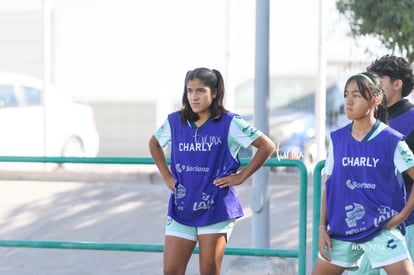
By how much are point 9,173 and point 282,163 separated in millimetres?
4828

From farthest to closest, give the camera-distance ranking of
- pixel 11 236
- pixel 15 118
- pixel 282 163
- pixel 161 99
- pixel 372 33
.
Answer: pixel 161 99, pixel 15 118, pixel 372 33, pixel 11 236, pixel 282 163

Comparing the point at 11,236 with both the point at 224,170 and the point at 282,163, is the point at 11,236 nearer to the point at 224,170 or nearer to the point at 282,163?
the point at 282,163

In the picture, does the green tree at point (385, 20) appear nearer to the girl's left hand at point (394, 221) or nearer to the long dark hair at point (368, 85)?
the long dark hair at point (368, 85)

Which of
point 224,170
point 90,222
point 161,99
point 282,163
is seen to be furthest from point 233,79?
point 224,170

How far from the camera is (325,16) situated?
10.0 meters

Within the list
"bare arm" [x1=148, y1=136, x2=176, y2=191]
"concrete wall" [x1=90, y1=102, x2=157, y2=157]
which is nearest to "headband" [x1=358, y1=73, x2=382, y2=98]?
"bare arm" [x1=148, y1=136, x2=176, y2=191]

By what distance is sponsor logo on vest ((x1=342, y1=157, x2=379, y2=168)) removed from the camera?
396cm

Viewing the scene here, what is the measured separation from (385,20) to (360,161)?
5356mm

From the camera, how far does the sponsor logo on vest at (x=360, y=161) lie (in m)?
3.96

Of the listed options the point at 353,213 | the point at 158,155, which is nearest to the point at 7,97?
the point at 158,155

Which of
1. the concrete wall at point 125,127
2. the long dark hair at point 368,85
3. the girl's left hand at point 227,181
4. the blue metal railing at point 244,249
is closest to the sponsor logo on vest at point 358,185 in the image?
the long dark hair at point 368,85

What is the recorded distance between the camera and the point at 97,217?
328 inches

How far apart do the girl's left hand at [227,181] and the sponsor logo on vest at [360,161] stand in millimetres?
712

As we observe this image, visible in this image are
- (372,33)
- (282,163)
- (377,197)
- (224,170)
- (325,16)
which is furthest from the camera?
(325,16)
